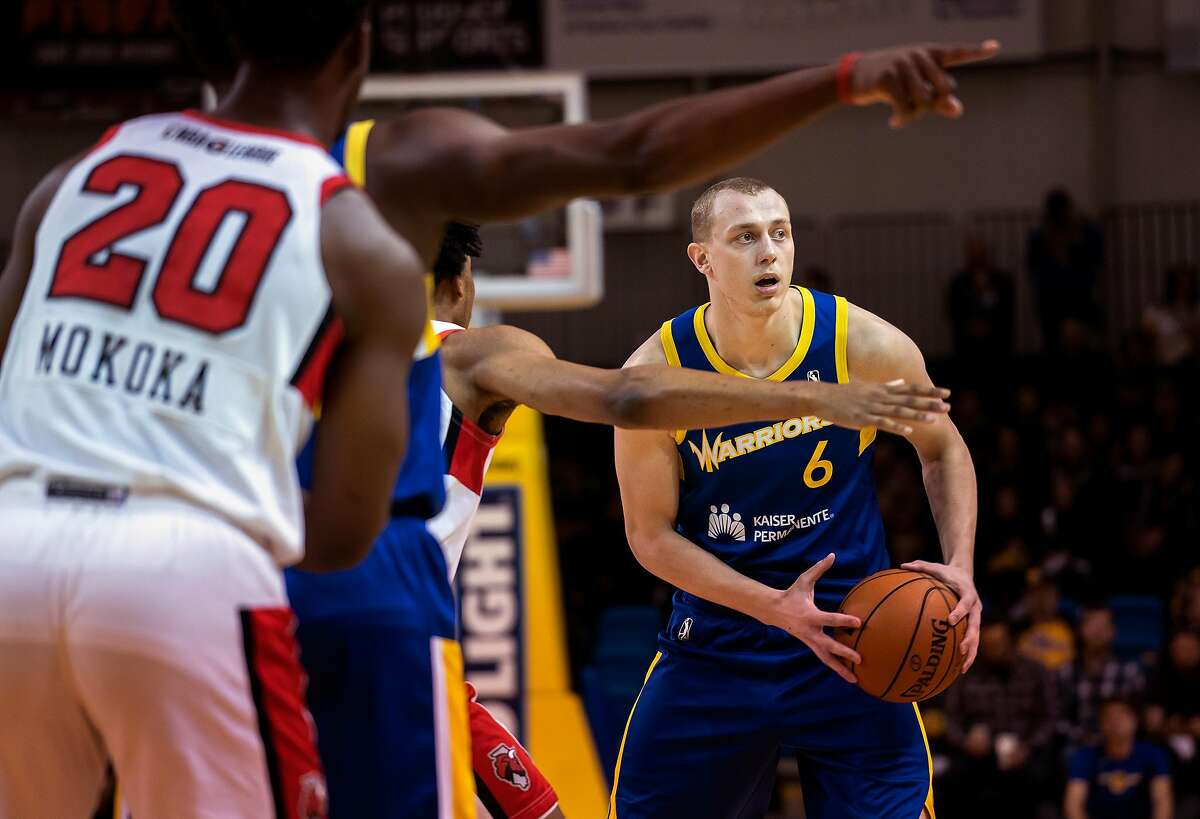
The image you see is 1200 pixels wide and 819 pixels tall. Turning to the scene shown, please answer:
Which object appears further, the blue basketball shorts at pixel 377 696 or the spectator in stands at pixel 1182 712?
the spectator in stands at pixel 1182 712

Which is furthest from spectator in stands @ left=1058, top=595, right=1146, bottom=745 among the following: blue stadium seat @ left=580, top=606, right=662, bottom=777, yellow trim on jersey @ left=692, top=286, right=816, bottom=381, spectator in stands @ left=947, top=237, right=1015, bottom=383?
yellow trim on jersey @ left=692, top=286, right=816, bottom=381

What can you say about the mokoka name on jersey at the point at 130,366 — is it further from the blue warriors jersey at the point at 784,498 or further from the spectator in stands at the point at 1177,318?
the spectator in stands at the point at 1177,318

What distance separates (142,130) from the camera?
271 cm

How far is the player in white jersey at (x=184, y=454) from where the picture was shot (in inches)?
96.4

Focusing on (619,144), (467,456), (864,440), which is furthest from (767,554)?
(619,144)

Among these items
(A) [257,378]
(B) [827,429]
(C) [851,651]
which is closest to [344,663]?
(A) [257,378]

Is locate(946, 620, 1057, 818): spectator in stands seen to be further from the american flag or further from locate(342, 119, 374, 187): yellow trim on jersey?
locate(342, 119, 374, 187): yellow trim on jersey

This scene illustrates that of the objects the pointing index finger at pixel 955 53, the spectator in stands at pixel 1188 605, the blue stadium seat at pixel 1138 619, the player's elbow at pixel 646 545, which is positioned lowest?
the blue stadium seat at pixel 1138 619

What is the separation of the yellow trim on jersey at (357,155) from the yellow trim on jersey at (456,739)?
2.84 feet

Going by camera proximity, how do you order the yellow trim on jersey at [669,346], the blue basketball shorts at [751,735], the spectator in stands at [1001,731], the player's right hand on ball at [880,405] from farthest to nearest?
the spectator in stands at [1001,731]
the yellow trim on jersey at [669,346]
the blue basketball shorts at [751,735]
the player's right hand on ball at [880,405]

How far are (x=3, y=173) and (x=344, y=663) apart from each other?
16863mm

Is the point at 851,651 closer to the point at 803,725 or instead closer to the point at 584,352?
the point at 803,725

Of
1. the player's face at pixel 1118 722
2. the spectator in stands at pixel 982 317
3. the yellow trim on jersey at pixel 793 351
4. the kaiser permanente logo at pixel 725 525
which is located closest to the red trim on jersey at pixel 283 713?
the kaiser permanente logo at pixel 725 525

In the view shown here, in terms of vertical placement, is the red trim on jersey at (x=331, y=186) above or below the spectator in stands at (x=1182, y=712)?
above
